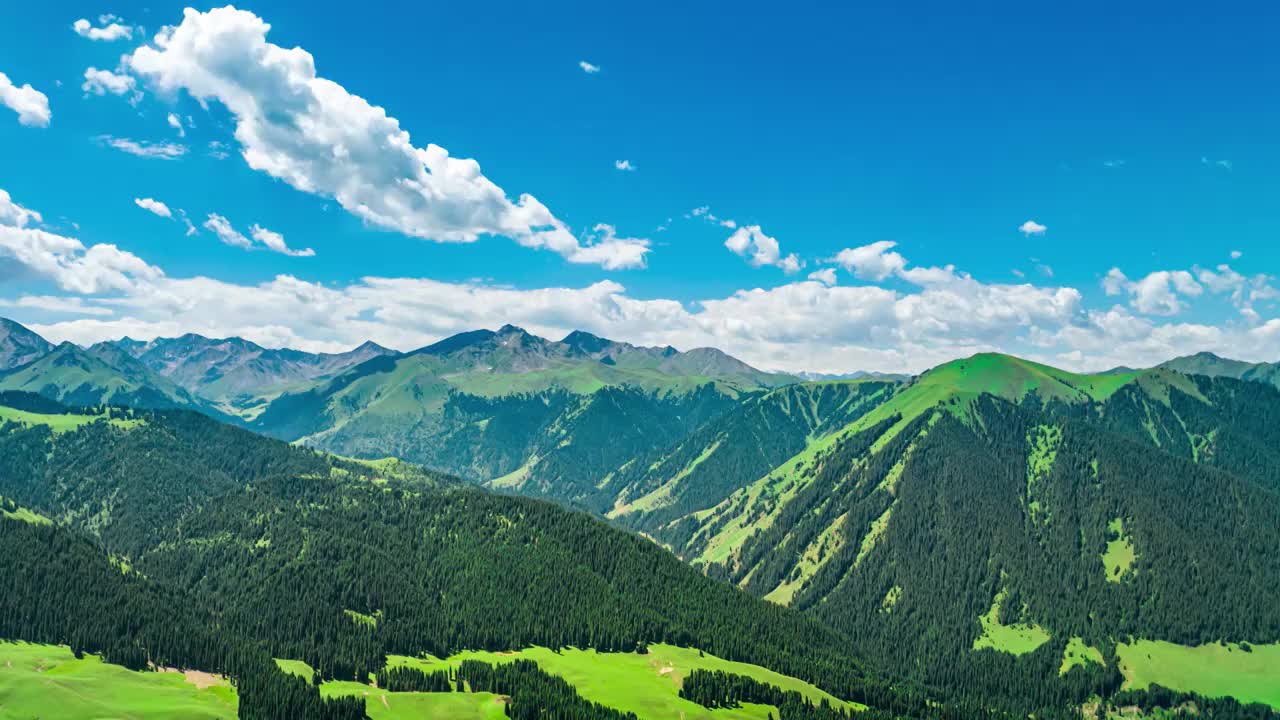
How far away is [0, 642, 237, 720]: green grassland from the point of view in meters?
164

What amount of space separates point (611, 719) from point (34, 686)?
125688 millimetres

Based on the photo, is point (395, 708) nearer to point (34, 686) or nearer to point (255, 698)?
point (255, 698)

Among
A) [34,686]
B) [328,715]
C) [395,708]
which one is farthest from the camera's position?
[395,708]

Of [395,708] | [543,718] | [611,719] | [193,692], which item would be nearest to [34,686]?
[193,692]

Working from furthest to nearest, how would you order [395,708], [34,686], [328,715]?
1. [395,708]
2. [328,715]
3. [34,686]

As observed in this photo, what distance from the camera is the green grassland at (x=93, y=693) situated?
16375 centimetres

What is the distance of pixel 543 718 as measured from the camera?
198m

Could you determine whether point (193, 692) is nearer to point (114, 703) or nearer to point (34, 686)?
point (114, 703)

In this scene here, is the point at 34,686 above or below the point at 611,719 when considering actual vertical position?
above

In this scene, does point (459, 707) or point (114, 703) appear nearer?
point (114, 703)

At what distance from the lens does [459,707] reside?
19812cm

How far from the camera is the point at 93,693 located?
177 meters

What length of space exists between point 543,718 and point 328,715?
5045 centimetres

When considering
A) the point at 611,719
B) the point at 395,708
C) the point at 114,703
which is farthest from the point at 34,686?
the point at 611,719
